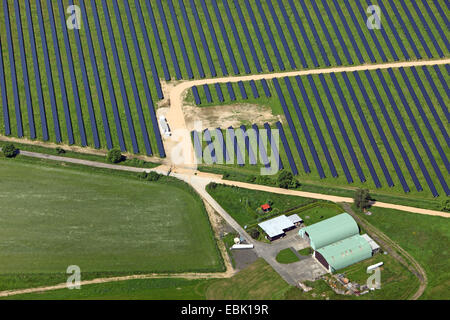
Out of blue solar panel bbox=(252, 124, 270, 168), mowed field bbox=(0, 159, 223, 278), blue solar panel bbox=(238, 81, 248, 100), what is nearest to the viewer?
mowed field bbox=(0, 159, 223, 278)

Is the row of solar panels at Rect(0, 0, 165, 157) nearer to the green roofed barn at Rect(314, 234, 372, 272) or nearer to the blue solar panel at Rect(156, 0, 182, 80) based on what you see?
the blue solar panel at Rect(156, 0, 182, 80)

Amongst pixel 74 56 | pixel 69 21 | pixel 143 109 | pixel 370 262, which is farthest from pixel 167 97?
pixel 370 262

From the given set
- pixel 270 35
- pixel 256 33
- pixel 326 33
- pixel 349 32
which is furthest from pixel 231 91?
pixel 349 32

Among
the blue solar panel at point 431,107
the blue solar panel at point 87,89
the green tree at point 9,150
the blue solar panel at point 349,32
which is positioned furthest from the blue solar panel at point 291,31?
the green tree at point 9,150

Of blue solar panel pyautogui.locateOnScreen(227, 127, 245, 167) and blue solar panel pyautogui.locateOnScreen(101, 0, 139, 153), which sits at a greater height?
blue solar panel pyautogui.locateOnScreen(101, 0, 139, 153)

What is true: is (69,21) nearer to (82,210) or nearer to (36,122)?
(36,122)

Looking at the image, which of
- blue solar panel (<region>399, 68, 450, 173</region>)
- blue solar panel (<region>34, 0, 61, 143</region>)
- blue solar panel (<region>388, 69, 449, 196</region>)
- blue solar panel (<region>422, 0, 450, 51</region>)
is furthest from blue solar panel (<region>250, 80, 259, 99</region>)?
blue solar panel (<region>422, 0, 450, 51</region>)

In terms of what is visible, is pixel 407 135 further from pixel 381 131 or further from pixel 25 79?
pixel 25 79
